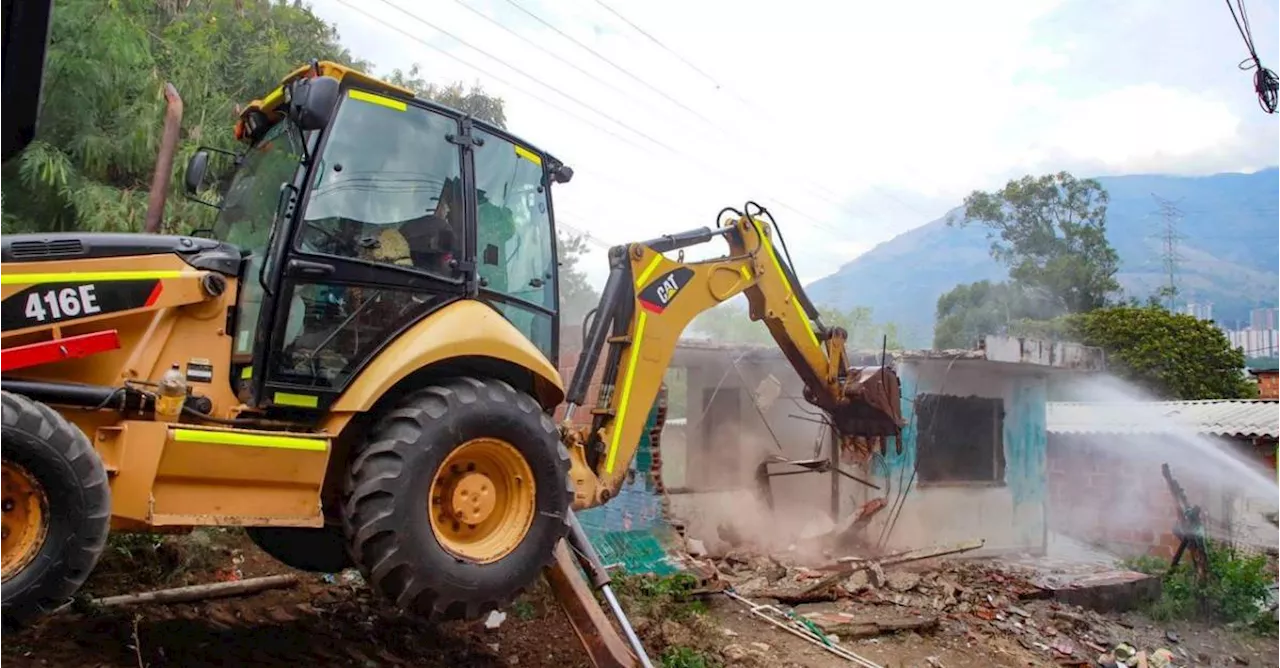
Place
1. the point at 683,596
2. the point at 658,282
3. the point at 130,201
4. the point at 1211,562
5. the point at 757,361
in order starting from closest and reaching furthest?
the point at 658,282, the point at 130,201, the point at 683,596, the point at 757,361, the point at 1211,562

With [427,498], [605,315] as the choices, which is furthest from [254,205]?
[605,315]

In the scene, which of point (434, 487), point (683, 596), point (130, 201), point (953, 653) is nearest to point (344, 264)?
point (434, 487)

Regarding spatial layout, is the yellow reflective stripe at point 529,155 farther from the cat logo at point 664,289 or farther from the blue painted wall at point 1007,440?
the blue painted wall at point 1007,440

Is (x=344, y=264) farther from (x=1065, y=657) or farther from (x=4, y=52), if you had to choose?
(x=1065, y=657)

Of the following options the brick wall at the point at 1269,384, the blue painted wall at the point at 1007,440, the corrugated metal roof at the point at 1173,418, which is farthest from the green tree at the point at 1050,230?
the blue painted wall at the point at 1007,440

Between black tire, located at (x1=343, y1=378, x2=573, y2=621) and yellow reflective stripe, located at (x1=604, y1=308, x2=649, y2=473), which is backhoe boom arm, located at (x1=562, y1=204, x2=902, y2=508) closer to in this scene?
yellow reflective stripe, located at (x1=604, y1=308, x2=649, y2=473)

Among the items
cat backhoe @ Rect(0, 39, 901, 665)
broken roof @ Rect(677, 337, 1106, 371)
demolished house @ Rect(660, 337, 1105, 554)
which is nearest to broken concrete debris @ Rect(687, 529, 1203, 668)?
demolished house @ Rect(660, 337, 1105, 554)

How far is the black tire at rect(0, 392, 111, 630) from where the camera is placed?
10.6 ft

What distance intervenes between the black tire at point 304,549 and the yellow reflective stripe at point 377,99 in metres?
2.33

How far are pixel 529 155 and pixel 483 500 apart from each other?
77.9 inches

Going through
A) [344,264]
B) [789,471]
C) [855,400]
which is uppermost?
[344,264]

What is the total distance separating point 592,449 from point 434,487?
6.54 ft

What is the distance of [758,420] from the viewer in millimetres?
12398

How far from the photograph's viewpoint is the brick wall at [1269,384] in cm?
2650
